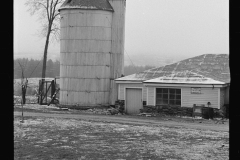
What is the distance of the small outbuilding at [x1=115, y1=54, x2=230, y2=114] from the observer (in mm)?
21703

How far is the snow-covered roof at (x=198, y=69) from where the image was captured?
24359 mm

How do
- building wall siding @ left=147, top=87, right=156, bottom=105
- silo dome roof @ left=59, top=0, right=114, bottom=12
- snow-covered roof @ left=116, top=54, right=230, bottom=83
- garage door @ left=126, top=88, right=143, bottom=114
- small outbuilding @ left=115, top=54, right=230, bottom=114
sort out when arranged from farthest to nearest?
silo dome roof @ left=59, top=0, right=114, bottom=12 < garage door @ left=126, top=88, right=143, bottom=114 < snow-covered roof @ left=116, top=54, right=230, bottom=83 < building wall siding @ left=147, top=87, right=156, bottom=105 < small outbuilding @ left=115, top=54, right=230, bottom=114

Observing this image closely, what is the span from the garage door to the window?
1975 millimetres

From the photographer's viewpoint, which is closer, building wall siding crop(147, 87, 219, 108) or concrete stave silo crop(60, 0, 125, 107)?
building wall siding crop(147, 87, 219, 108)

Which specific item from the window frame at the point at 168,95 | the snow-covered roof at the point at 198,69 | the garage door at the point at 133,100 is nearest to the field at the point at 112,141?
the window frame at the point at 168,95

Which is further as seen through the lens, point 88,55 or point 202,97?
point 88,55

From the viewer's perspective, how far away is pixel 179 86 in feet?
73.4

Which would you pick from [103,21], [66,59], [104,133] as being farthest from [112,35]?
[104,133]

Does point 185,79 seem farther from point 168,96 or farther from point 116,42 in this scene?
point 116,42

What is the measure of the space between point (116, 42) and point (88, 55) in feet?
8.75

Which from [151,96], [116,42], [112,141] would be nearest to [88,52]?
[116,42]

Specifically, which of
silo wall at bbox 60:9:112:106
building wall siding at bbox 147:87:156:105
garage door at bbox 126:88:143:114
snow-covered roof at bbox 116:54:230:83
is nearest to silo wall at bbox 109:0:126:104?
silo wall at bbox 60:9:112:106

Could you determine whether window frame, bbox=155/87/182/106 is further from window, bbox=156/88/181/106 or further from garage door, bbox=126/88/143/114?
garage door, bbox=126/88/143/114
